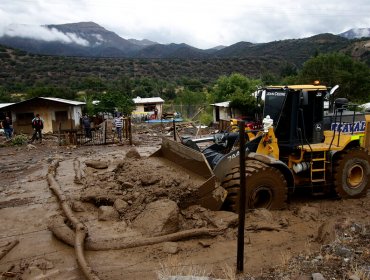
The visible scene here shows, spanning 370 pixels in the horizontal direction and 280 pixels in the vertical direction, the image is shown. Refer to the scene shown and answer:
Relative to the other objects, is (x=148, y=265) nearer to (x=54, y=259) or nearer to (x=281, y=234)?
(x=54, y=259)

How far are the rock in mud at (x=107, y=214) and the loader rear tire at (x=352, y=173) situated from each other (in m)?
5.12

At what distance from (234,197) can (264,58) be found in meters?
93.1

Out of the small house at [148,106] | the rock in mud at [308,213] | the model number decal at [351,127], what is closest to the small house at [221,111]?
the small house at [148,106]

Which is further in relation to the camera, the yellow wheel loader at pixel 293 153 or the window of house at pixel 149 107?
Result: the window of house at pixel 149 107

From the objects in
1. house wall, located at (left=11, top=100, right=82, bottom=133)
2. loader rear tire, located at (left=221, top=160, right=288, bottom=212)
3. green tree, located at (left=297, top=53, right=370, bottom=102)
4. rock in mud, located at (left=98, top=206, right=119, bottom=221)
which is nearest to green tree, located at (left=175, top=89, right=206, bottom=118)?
green tree, located at (left=297, top=53, right=370, bottom=102)

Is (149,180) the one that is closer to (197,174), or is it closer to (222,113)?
(197,174)

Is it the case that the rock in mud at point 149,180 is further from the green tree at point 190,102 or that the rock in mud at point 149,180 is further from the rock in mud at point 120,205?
the green tree at point 190,102

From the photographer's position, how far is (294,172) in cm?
898

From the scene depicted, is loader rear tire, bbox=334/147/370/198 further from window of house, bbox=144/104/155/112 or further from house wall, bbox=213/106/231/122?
window of house, bbox=144/104/155/112

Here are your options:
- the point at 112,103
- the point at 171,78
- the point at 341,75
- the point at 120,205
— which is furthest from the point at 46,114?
the point at 171,78

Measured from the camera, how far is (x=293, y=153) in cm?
905

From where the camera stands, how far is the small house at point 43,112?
97.7 feet

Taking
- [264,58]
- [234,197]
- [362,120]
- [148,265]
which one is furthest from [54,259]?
[264,58]

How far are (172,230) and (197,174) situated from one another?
5.33 feet
